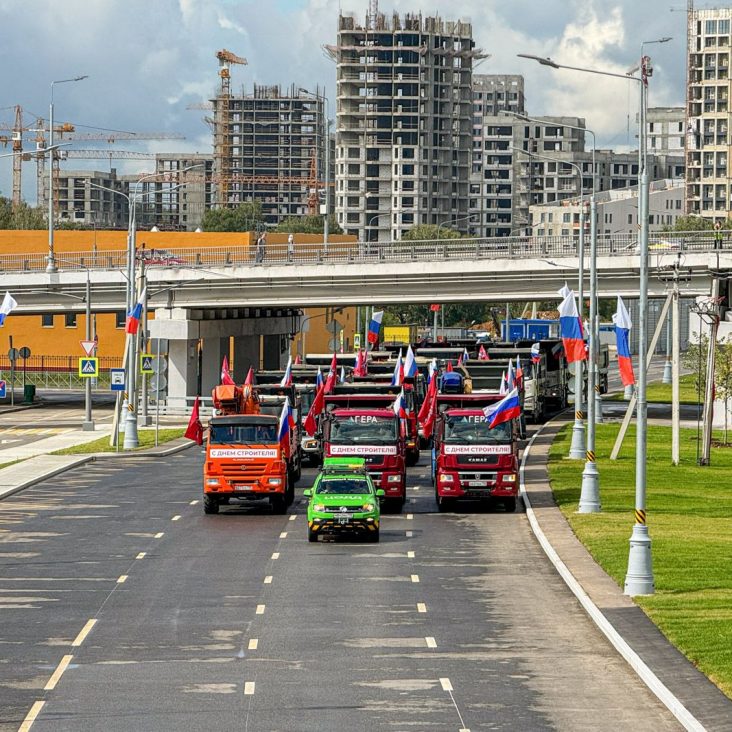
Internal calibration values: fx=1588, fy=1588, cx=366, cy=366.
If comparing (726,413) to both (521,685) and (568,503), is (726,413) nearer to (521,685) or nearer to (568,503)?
(568,503)

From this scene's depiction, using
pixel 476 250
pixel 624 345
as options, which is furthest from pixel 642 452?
pixel 476 250

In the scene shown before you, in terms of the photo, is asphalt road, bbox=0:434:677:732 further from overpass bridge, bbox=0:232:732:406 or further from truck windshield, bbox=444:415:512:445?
overpass bridge, bbox=0:232:732:406

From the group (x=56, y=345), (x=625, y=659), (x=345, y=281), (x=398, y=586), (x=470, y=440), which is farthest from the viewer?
(x=56, y=345)

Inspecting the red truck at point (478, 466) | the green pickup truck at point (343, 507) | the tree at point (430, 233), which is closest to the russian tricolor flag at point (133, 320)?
the red truck at point (478, 466)

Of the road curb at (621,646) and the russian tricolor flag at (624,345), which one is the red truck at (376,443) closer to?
the road curb at (621,646)

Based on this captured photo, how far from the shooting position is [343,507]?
36.0 metres

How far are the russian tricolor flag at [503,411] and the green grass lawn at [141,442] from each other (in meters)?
22.0

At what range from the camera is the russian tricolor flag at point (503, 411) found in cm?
4266

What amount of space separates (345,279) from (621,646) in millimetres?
61657

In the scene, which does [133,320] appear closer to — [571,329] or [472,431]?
[571,329]

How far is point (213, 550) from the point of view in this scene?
35.0 metres

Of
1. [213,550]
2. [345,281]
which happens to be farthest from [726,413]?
[213,550]

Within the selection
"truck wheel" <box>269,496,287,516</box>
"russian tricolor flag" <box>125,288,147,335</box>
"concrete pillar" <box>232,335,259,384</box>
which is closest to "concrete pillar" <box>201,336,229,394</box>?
"concrete pillar" <box>232,335,259,384</box>

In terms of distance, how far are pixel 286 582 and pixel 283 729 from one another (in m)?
11.5
